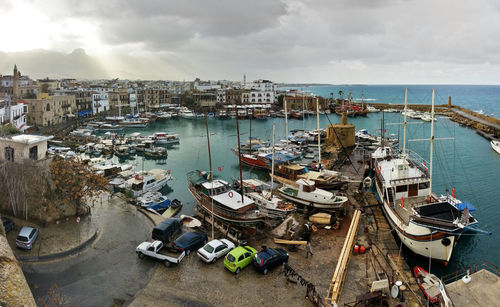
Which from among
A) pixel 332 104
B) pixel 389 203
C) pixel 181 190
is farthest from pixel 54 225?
pixel 332 104

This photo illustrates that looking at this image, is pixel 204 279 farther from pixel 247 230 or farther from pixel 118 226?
pixel 118 226

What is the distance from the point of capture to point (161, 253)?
51.5ft

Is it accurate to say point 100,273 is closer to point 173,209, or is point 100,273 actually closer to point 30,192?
point 30,192

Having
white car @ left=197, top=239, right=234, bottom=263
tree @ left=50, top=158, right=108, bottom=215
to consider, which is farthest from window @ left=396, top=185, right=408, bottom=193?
tree @ left=50, top=158, right=108, bottom=215

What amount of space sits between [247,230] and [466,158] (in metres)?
40.5

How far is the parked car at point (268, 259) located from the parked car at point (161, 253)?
12.9 feet

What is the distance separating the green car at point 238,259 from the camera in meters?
14.4

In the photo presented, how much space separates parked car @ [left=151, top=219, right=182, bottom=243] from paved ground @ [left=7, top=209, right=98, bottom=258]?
12.4 ft

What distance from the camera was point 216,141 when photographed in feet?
202

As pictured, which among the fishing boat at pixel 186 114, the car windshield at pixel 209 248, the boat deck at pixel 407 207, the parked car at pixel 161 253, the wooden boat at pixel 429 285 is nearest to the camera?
the wooden boat at pixel 429 285

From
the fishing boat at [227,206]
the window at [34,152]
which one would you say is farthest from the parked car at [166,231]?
the window at [34,152]

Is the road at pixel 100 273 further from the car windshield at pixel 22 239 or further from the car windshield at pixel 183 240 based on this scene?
the car windshield at pixel 183 240

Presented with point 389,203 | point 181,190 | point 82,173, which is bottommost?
point 181,190

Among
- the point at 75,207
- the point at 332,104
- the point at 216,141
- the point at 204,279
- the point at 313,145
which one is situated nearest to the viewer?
the point at 204,279
